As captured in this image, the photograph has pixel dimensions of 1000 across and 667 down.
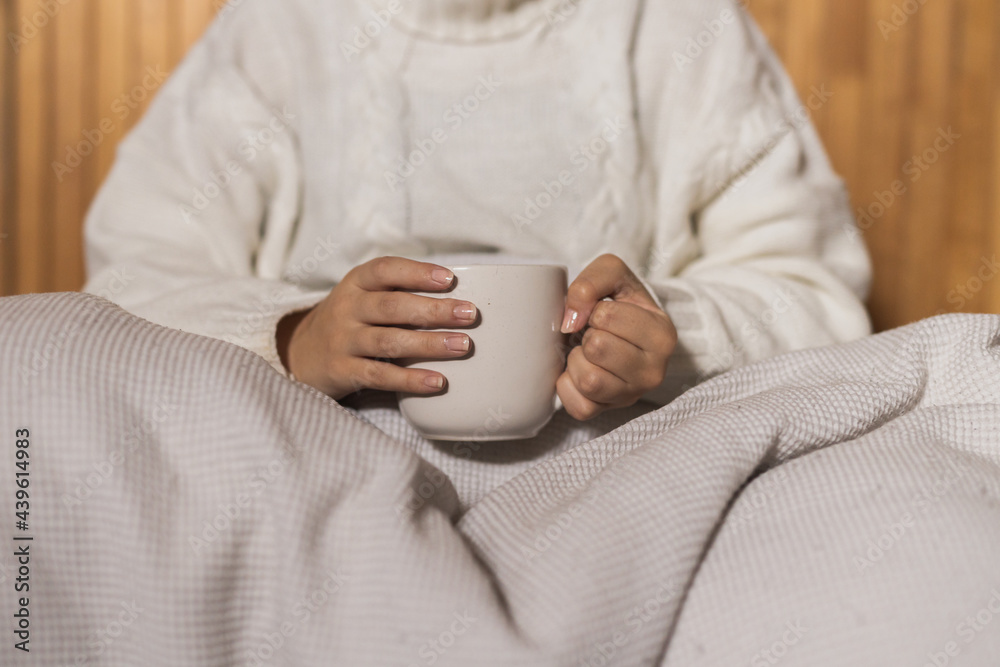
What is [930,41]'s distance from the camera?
41.9 inches

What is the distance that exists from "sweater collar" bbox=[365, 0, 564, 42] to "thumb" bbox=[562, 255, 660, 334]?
0.37 m

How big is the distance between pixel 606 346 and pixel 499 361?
73mm

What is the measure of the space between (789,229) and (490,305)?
1.40 ft

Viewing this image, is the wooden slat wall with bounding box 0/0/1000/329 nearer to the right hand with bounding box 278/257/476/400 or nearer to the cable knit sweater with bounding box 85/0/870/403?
the cable knit sweater with bounding box 85/0/870/403

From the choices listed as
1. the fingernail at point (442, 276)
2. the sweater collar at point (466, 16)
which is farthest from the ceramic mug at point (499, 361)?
the sweater collar at point (466, 16)

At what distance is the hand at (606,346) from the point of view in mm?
481

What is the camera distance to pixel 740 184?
0.78 metres

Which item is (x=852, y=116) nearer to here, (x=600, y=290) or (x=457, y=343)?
(x=600, y=290)

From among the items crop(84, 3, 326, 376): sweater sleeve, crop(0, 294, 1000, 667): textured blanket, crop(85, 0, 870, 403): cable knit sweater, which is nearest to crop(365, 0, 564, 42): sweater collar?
crop(85, 0, 870, 403): cable knit sweater

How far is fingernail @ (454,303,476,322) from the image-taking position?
0.44m

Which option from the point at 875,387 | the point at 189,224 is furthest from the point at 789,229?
the point at 189,224

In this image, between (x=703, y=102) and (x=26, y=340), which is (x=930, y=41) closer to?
(x=703, y=102)

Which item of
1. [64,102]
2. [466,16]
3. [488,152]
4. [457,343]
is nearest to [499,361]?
[457,343]

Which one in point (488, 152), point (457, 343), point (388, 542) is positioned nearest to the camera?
point (388, 542)
